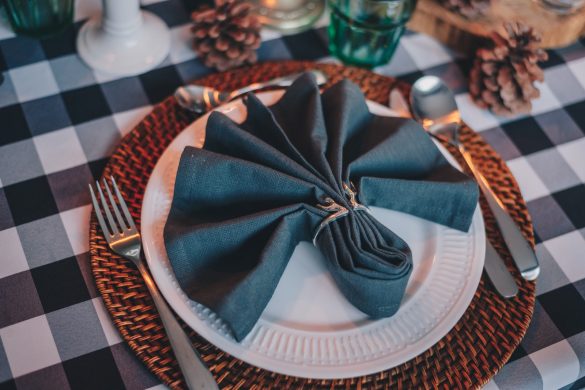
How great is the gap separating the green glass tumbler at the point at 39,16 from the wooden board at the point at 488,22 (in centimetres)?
44

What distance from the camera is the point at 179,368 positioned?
51cm

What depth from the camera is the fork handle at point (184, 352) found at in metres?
0.49

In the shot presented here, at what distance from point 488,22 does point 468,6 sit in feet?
0.12

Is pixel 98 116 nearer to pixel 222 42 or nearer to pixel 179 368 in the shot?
pixel 222 42

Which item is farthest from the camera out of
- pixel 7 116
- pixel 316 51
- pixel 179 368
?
pixel 316 51

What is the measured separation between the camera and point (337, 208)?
20.6 inches

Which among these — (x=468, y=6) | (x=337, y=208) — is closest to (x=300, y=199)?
(x=337, y=208)

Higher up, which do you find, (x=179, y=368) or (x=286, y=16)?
(x=286, y=16)

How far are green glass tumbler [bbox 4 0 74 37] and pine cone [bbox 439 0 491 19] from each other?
1.55 ft

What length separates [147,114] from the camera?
0.67 meters

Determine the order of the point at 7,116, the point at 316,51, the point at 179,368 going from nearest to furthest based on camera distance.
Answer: the point at 179,368, the point at 7,116, the point at 316,51

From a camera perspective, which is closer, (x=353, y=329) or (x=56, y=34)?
(x=353, y=329)

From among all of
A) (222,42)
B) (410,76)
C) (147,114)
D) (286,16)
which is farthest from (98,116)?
(410,76)

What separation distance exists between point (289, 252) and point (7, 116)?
368 millimetres
